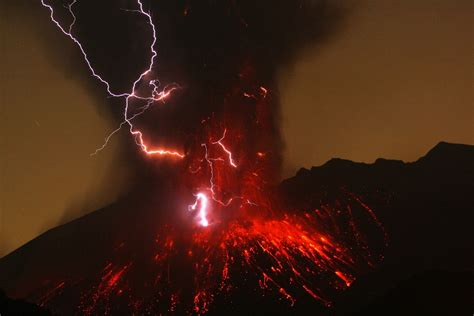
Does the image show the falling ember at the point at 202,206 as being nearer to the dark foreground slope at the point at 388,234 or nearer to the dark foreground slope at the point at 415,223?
the dark foreground slope at the point at 388,234

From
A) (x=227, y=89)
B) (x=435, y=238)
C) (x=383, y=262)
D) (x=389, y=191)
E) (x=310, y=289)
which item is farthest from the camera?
(x=389, y=191)

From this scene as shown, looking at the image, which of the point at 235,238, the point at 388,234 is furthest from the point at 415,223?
the point at 235,238

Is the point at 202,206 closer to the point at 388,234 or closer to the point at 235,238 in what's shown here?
the point at 235,238

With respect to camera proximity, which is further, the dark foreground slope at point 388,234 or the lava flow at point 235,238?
the lava flow at point 235,238

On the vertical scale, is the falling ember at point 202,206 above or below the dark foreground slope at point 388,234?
above

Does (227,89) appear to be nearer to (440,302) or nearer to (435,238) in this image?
(435,238)

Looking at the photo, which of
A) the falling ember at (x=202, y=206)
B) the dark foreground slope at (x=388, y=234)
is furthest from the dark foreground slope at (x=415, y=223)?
the falling ember at (x=202, y=206)

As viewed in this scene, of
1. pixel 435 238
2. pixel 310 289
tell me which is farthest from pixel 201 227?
pixel 435 238
